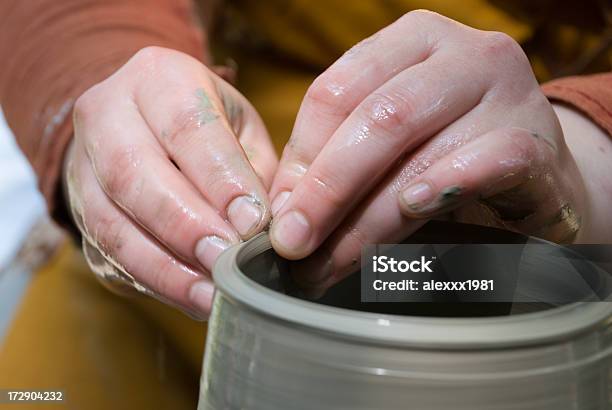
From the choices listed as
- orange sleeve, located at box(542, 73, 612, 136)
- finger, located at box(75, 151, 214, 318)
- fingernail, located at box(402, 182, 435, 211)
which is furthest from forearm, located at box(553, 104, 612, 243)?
finger, located at box(75, 151, 214, 318)

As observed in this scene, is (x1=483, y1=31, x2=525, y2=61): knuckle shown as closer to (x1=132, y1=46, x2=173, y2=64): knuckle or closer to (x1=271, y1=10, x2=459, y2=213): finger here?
(x1=271, y1=10, x2=459, y2=213): finger

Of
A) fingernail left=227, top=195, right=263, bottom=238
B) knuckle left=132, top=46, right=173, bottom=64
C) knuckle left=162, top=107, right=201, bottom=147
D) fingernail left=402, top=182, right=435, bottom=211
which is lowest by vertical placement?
fingernail left=227, top=195, right=263, bottom=238

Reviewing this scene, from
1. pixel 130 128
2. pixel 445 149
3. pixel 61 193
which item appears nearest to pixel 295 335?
pixel 445 149

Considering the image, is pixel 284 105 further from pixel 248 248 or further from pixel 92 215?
pixel 248 248

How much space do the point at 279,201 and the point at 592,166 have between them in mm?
209

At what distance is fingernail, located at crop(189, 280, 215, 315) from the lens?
0.43m

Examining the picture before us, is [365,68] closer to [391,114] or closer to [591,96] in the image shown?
[391,114]

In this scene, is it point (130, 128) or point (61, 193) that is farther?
point (61, 193)

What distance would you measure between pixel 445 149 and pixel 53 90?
388 millimetres

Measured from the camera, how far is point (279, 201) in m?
0.42

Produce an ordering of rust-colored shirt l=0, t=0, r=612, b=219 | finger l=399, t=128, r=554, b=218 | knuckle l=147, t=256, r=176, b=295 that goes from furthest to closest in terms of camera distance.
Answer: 1. rust-colored shirt l=0, t=0, r=612, b=219
2. knuckle l=147, t=256, r=176, b=295
3. finger l=399, t=128, r=554, b=218

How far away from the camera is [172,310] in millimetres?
728

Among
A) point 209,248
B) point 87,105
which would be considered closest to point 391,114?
point 209,248

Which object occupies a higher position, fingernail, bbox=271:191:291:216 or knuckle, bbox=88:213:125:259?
fingernail, bbox=271:191:291:216
